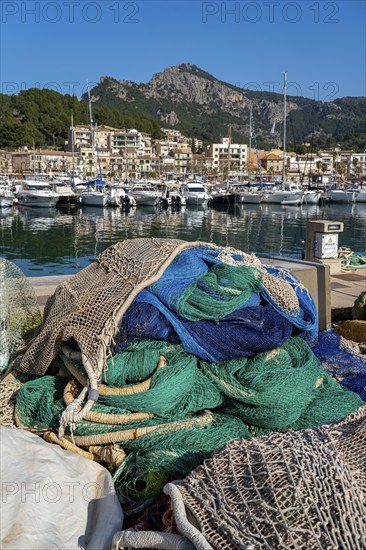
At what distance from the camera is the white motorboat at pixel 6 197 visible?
56562 millimetres

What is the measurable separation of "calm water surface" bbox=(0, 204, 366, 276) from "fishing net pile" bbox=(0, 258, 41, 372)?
16.2 m

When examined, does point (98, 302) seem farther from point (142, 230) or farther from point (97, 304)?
point (142, 230)

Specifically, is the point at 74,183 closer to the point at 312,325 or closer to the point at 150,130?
the point at 312,325

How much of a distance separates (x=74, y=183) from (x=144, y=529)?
72.3 m

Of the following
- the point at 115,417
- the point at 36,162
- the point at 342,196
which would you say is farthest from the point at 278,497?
the point at 36,162

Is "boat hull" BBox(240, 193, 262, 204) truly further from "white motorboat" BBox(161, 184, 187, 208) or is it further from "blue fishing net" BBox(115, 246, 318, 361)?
"blue fishing net" BBox(115, 246, 318, 361)

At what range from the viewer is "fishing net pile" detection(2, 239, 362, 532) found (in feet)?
10.2

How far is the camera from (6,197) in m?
58.8

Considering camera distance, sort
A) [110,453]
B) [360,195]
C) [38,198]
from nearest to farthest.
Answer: [110,453] → [38,198] → [360,195]

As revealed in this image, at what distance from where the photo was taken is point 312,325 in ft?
13.4

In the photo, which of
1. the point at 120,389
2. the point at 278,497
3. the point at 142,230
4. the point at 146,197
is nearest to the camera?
the point at 278,497

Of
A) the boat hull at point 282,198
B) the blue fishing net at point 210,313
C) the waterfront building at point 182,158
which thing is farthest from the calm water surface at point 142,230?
the waterfront building at point 182,158

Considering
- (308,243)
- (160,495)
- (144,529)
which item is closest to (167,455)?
(160,495)

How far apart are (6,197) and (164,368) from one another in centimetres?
5936
